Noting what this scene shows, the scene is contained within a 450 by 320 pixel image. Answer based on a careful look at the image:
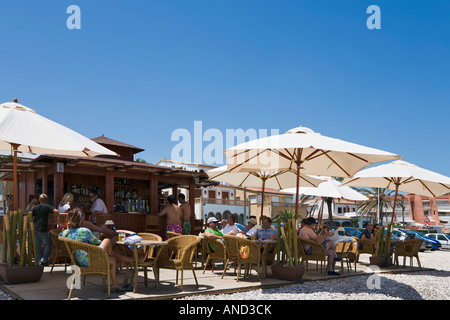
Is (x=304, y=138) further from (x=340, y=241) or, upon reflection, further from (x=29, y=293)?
(x=29, y=293)

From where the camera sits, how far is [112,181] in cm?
1220

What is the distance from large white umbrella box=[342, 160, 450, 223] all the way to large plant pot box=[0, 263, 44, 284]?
295 inches

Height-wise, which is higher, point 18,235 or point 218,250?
point 18,235

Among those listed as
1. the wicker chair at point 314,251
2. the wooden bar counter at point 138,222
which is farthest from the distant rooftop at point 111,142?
the wicker chair at point 314,251

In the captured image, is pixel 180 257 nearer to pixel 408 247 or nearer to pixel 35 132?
pixel 35 132

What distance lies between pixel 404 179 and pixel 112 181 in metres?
8.00

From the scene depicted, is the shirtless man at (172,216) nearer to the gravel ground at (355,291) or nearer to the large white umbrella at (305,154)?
the large white umbrella at (305,154)

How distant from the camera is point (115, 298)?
562 cm

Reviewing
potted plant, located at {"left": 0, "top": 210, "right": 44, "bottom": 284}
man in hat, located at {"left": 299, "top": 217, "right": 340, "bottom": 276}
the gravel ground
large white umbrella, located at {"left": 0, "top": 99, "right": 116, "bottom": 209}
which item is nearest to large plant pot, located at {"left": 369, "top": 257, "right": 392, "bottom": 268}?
the gravel ground

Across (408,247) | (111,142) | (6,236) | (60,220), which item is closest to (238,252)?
(6,236)

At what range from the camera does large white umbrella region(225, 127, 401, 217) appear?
7203 mm

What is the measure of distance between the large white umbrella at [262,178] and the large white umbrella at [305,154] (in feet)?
5.93

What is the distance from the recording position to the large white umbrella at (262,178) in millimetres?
12344
